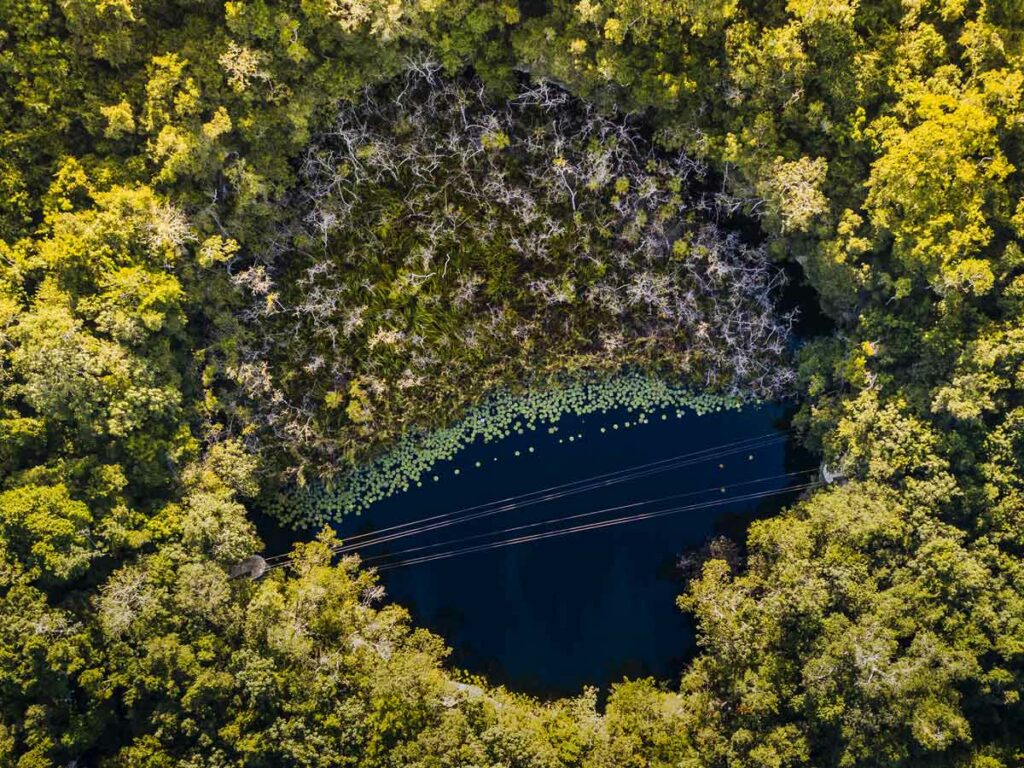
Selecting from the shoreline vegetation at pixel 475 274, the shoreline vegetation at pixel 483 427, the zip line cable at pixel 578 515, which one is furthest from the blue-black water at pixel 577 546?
the shoreline vegetation at pixel 475 274

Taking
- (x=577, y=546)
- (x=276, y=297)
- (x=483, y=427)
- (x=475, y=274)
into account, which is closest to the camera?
(x=276, y=297)

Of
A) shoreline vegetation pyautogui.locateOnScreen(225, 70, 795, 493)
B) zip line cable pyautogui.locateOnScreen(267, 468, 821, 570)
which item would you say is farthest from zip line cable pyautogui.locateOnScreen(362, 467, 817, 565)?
shoreline vegetation pyautogui.locateOnScreen(225, 70, 795, 493)

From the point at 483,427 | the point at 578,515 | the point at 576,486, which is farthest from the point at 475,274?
the point at 578,515

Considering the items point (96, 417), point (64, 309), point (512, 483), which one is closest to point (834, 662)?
point (512, 483)

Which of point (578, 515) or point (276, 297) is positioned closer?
point (276, 297)

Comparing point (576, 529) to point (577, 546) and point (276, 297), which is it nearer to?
point (577, 546)

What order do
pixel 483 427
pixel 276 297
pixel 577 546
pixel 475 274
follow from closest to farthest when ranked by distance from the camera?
pixel 276 297
pixel 475 274
pixel 483 427
pixel 577 546

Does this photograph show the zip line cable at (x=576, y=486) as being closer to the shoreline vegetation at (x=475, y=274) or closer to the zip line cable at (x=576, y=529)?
the zip line cable at (x=576, y=529)
